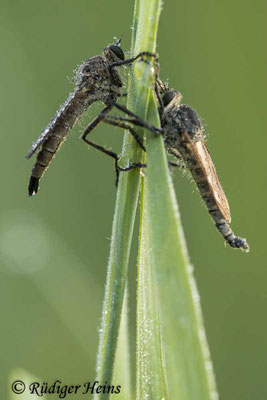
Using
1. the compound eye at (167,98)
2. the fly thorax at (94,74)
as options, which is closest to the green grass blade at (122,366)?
the compound eye at (167,98)

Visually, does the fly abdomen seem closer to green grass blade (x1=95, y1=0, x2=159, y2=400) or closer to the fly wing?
the fly wing

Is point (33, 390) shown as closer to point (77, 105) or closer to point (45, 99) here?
point (77, 105)

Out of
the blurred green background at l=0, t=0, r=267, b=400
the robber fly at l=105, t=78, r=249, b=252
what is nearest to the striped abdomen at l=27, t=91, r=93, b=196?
the blurred green background at l=0, t=0, r=267, b=400

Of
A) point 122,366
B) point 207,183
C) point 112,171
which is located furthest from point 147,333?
point 112,171

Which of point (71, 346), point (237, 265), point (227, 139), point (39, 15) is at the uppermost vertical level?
point (39, 15)

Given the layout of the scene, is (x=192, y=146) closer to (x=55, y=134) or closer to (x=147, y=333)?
(x=55, y=134)

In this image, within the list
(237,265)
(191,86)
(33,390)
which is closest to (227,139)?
(191,86)

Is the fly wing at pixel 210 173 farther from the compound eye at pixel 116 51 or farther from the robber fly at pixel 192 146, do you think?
the compound eye at pixel 116 51
